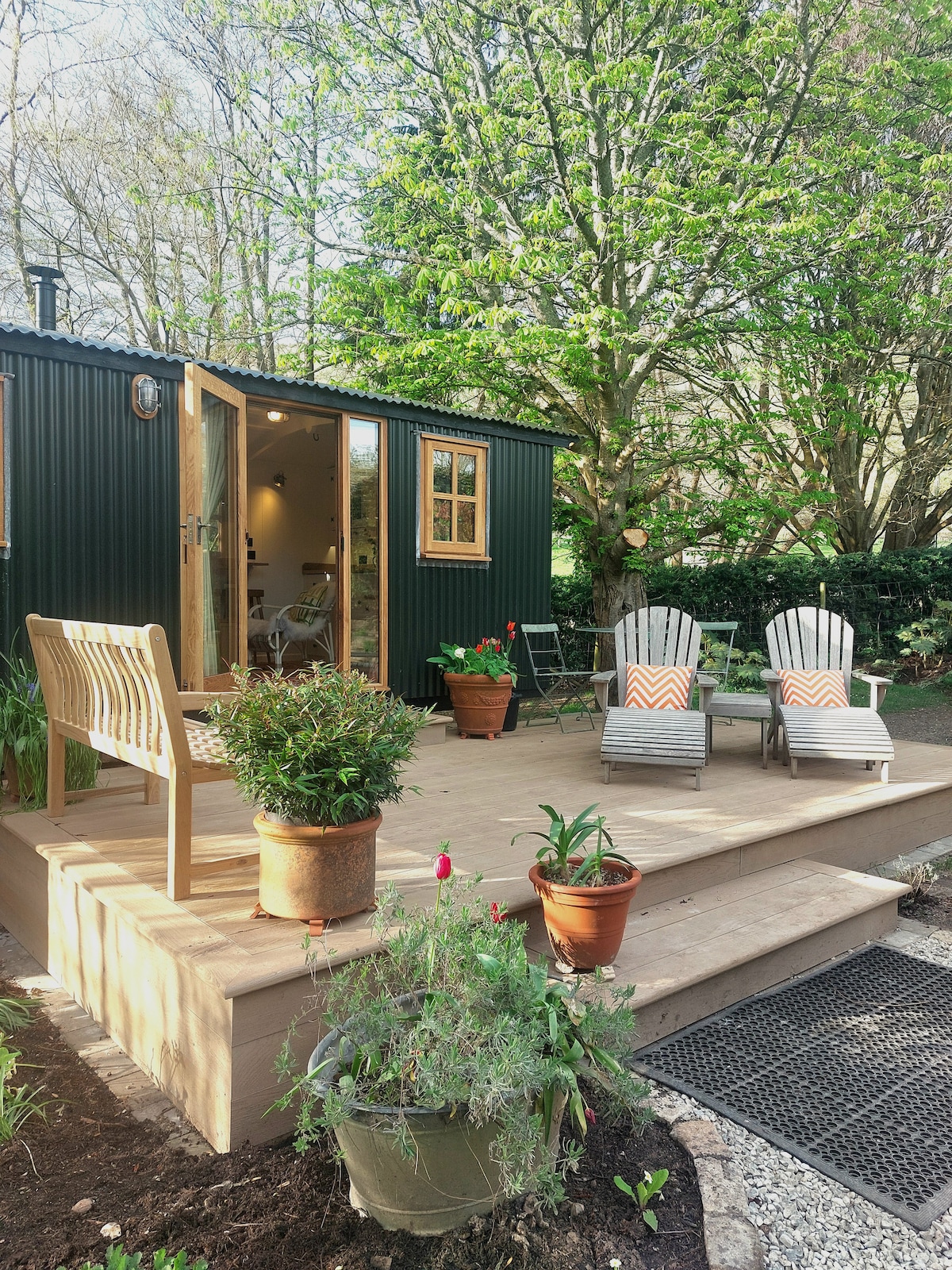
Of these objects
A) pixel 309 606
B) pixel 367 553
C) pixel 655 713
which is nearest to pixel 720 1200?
pixel 655 713

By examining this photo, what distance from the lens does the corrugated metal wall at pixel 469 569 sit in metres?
6.48

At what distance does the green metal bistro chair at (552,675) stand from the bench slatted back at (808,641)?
1260 mm

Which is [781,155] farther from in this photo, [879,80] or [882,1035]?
[882,1035]

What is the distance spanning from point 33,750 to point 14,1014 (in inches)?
→ 50.1

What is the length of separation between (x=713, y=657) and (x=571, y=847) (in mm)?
8188

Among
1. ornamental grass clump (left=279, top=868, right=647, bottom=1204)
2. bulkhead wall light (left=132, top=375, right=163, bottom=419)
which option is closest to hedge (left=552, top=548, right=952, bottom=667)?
bulkhead wall light (left=132, top=375, right=163, bottom=419)

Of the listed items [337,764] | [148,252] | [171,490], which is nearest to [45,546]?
[171,490]

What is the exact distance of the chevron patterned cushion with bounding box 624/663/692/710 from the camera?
17.1 ft

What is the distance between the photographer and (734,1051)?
244cm

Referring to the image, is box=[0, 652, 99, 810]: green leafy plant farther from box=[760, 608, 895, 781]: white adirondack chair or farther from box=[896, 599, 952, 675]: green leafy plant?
box=[896, 599, 952, 675]: green leafy plant

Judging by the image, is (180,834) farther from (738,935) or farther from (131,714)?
(738,935)

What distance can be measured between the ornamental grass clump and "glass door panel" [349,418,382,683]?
14.1 feet

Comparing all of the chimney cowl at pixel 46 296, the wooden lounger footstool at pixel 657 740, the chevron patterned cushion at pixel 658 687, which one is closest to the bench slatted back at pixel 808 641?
the chevron patterned cushion at pixel 658 687

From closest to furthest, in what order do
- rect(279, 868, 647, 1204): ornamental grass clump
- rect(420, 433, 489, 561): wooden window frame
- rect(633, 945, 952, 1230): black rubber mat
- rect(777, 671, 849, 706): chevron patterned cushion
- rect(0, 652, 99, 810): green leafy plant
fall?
1. rect(279, 868, 647, 1204): ornamental grass clump
2. rect(633, 945, 952, 1230): black rubber mat
3. rect(0, 652, 99, 810): green leafy plant
4. rect(777, 671, 849, 706): chevron patterned cushion
5. rect(420, 433, 489, 561): wooden window frame
